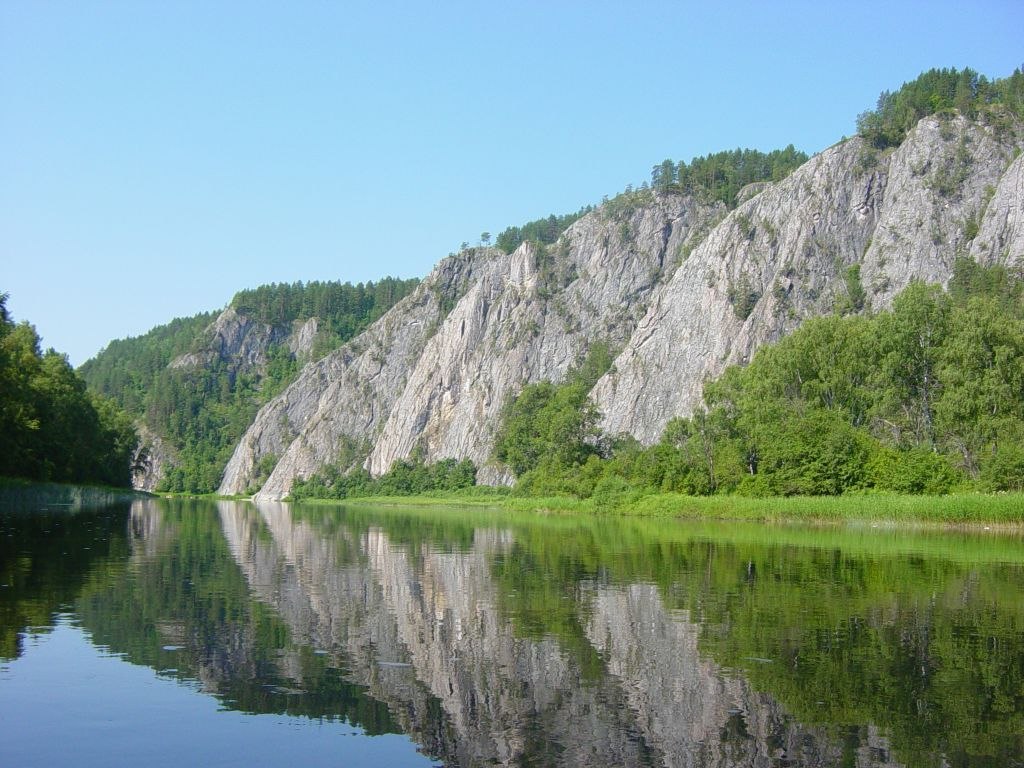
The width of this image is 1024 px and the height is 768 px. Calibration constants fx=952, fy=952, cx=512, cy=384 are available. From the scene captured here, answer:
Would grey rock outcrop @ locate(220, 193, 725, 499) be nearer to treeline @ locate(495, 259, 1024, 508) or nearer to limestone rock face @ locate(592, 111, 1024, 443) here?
limestone rock face @ locate(592, 111, 1024, 443)

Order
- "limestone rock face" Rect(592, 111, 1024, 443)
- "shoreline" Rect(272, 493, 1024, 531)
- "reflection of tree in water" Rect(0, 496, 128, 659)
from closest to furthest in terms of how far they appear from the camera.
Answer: "reflection of tree in water" Rect(0, 496, 128, 659)
"shoreline" Rect(272, 493, 1024, 531)
"limestone rock face" Rect(592, 111, 1024, 443)

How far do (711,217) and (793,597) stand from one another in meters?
148

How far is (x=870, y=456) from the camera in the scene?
73438 mm

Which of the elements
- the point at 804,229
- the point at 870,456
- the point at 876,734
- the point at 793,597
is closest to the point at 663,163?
the point at 804,229

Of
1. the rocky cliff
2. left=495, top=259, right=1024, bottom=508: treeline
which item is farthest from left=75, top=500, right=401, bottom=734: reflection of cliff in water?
the rocky cliff

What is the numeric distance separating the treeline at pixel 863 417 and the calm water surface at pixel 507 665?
42.9m

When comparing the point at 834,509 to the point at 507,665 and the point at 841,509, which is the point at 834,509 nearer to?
the point at 841,509

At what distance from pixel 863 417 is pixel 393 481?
301ft

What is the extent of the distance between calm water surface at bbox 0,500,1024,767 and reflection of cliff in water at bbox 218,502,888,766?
0.16 feet

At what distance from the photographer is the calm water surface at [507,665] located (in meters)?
11.8

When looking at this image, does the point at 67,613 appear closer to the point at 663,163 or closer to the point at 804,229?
the point at 804,229

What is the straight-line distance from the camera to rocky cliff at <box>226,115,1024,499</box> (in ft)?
406

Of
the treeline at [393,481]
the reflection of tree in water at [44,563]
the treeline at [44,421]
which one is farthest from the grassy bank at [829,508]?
the treeline at [393,481]

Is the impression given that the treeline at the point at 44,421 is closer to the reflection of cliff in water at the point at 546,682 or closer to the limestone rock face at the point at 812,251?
the reflection of cliff in water at the point at 546,682
